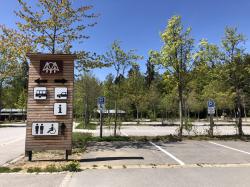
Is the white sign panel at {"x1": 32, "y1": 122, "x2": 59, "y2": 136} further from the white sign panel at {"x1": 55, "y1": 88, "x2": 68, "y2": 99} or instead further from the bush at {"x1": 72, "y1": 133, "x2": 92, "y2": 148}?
the bush at {"x1": 72, "y1": 133, "x2": 92, "y2": 148}

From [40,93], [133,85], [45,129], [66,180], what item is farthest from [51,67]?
[133,85]

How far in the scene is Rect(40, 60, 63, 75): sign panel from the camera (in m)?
9.83

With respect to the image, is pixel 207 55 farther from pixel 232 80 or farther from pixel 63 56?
pixel 63 56

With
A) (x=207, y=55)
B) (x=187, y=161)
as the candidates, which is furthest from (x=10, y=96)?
(x=187, y=161)

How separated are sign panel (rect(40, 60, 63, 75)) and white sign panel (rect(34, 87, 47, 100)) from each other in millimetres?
597

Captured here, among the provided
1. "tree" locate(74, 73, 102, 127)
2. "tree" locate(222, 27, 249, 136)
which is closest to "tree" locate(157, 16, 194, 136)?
"tree" locate(222, 27, 249, 136)

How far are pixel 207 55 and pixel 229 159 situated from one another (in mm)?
8548

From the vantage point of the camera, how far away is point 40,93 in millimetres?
9609

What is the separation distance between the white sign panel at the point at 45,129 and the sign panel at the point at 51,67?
182cm

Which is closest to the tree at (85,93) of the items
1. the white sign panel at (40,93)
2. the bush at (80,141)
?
the bush at (80,141)

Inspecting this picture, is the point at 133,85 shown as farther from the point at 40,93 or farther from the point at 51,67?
the point at 40,93

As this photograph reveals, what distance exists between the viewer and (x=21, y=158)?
10086 millimetres

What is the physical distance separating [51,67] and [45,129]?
218 centimetres

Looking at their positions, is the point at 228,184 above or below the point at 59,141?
below
